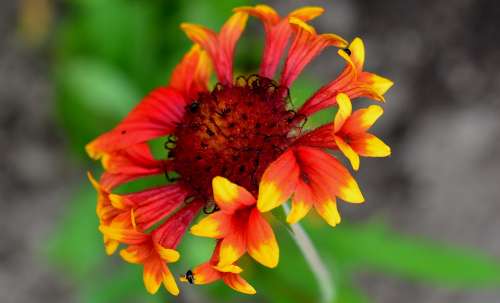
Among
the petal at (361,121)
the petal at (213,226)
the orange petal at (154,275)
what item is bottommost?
the orange petal at (154,275)

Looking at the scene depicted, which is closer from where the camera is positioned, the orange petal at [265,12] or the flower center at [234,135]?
the flower center at [234,135]

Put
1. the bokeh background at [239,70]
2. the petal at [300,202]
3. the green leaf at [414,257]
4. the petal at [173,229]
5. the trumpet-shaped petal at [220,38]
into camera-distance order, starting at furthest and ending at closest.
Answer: the bokeh background at [239,70], the green leaf at [414,257], the trumpet-shaped petal at [220,38], the petal at [173,229], the petal at [300,202]

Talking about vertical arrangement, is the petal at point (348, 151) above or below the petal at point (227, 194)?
above

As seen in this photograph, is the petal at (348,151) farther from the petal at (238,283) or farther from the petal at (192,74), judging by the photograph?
the petal at (192,74)

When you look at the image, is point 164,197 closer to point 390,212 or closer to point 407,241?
point 407,241

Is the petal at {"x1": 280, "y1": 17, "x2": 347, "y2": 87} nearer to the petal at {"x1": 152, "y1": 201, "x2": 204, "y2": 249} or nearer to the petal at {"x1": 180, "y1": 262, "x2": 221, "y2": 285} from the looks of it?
the petal at {"x1": 152, "y1": 201, "x2": 204, "y2": 249}

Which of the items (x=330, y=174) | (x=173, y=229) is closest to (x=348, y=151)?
(x=330, y=174)

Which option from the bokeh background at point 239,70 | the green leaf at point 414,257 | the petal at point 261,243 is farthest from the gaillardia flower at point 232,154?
the bokeh background at point 239,70
